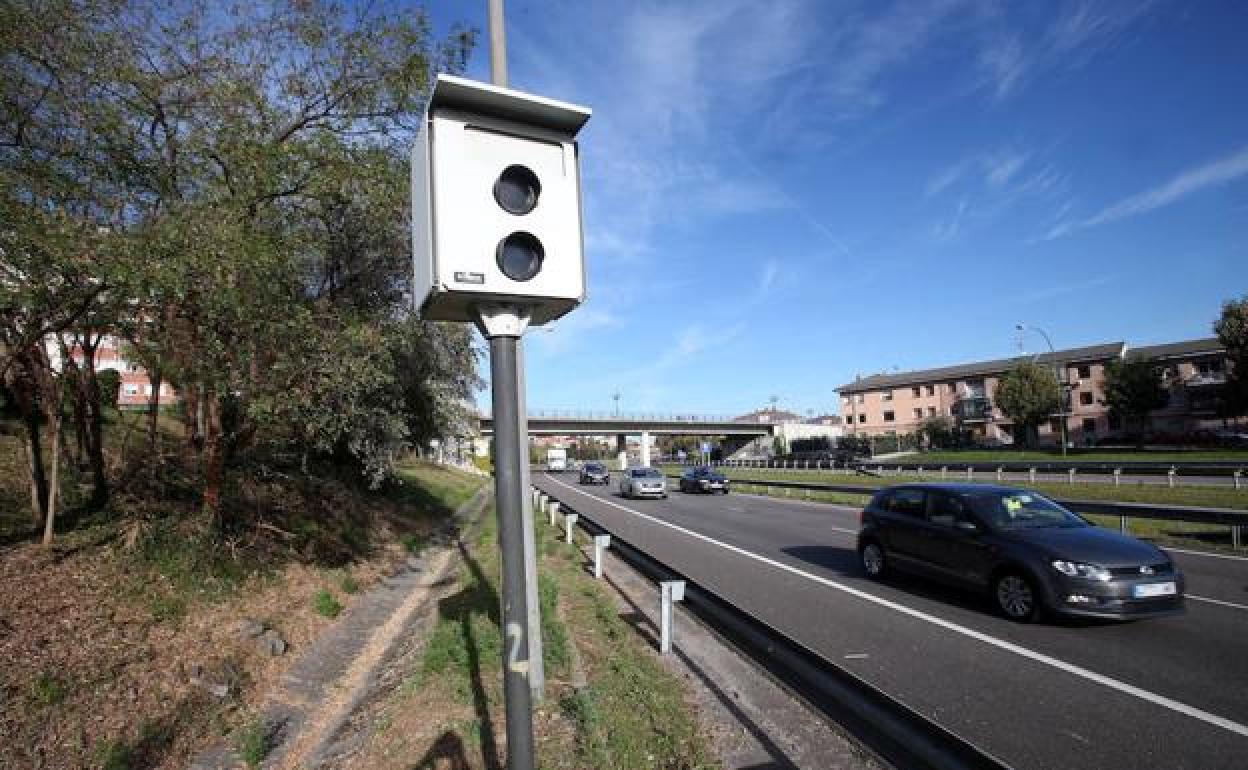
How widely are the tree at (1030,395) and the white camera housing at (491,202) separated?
211 feet

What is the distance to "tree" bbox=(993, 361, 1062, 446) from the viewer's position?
186 ft

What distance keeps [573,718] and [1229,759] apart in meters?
Answer: 4.29

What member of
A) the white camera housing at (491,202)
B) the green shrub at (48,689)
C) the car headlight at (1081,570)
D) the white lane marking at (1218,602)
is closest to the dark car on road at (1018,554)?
Result: the car headlight at (1081,570)

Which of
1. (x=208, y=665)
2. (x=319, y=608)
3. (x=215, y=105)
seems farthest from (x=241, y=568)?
(x=215, y=105)

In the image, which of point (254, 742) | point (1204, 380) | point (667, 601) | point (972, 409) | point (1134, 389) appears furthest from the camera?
point (972, 409)

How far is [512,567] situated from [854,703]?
248 centimetres

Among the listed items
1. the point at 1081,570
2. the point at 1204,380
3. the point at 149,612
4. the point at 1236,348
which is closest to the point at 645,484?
the point at 1081,570

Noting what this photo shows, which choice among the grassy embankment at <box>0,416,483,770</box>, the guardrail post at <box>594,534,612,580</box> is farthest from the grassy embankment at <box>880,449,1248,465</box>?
the grassy embankment at <box>0,416,483,770</box>

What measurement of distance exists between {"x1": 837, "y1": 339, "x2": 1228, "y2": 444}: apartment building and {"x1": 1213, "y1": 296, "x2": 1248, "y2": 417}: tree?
392 inches

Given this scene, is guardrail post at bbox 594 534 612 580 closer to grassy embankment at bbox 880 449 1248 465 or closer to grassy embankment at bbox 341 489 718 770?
grassy embankment at bbox 341 489 718 770

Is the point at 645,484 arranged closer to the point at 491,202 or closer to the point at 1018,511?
the point at 1018,511

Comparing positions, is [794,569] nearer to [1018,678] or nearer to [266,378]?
[1018,678]

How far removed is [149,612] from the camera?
282 inches

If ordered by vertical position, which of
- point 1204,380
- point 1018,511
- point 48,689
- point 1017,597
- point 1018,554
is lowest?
point 1017,597
